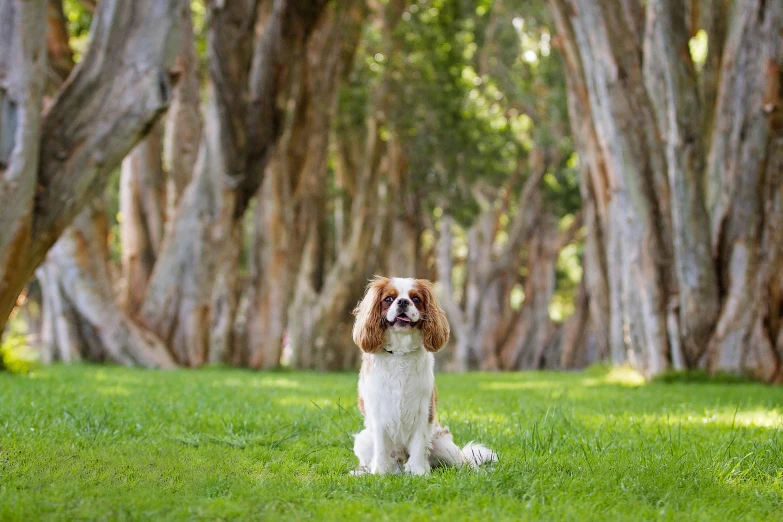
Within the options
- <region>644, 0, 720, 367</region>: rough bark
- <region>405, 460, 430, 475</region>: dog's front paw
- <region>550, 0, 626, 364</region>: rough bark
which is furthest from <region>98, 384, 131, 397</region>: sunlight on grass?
<region>550, 0, 626, 364</region>: rough bark

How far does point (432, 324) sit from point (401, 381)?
14.2 inches

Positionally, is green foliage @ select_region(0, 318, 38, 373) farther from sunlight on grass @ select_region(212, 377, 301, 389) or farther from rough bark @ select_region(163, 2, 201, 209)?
rough bark @ select_region(163, 2, 201, 209)

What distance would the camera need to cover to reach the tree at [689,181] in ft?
38.8

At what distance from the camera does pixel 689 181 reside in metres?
11.8

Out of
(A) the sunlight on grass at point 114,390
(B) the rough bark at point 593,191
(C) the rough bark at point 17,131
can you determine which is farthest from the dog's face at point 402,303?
(B) the rough bark at point 593,191

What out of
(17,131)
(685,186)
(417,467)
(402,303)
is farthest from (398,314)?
(685,186)

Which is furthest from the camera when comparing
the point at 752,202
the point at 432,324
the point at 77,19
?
the point at 77,19

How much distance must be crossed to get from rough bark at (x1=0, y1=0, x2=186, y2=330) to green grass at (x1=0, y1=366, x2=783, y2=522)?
4.67 feet

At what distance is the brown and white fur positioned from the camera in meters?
4.87

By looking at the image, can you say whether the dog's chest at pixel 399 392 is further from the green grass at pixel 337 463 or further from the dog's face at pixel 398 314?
A: the green grass at pixel 337 463

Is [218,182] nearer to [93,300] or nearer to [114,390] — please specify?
[93,300]

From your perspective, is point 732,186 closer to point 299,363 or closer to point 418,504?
point 418,504

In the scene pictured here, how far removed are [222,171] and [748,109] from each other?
818 centimetres

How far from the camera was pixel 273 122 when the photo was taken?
1550cm
